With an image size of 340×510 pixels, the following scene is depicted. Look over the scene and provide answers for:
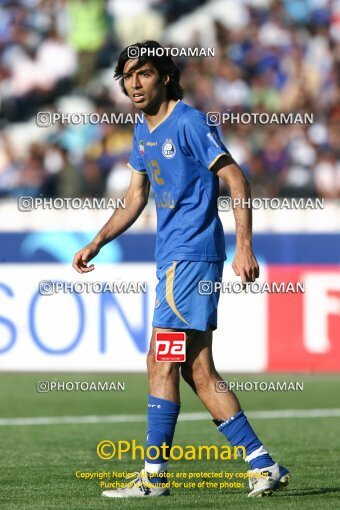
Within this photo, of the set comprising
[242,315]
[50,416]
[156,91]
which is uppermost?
→ [156,91]

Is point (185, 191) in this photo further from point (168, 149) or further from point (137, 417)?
point (137, 417)

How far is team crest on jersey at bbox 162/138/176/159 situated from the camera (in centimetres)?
638

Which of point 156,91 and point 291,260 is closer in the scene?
point 156,91

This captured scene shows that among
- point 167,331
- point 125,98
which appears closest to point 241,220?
point 167,331

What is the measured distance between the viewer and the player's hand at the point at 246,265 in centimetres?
594

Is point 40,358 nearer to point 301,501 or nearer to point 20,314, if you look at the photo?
point 20,314

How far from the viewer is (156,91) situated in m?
6.43

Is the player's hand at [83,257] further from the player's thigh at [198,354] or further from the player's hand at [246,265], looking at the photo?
the player's hand at [246,265]

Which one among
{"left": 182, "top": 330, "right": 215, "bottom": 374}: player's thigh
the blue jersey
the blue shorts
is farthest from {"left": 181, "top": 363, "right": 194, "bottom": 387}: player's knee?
the blue jersey

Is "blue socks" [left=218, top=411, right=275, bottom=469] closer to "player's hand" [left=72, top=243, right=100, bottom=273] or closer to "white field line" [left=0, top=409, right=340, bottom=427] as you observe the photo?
"player's hand" [left=72, top=243, right=100, bottom=273]

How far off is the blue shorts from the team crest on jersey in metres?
0.55

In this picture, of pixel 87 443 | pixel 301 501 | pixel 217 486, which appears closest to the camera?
pixel 301 501

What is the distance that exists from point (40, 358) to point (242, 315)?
2362mm

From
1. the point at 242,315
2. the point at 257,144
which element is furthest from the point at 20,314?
the point at 257,144
